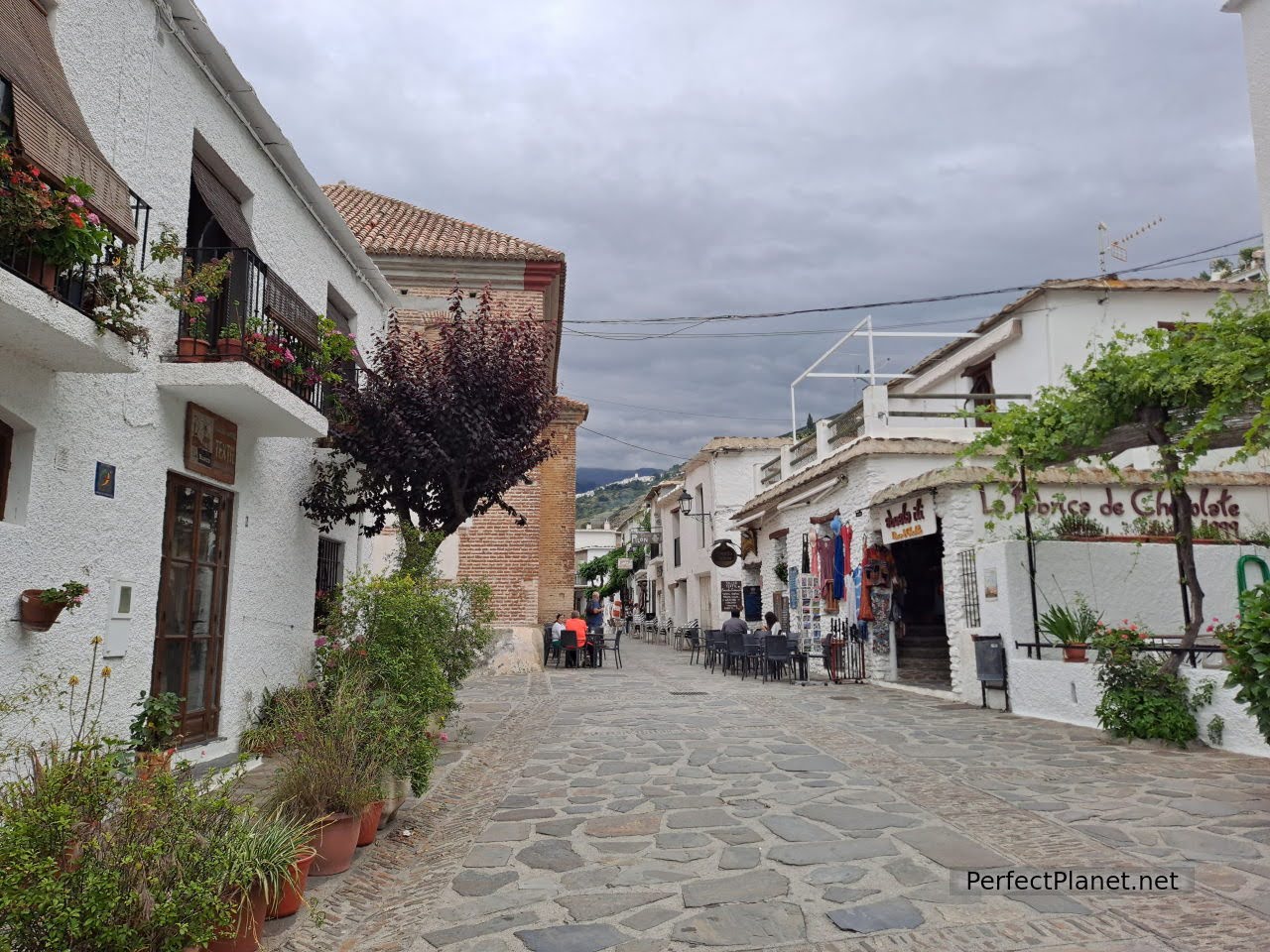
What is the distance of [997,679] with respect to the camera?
11.2 metres

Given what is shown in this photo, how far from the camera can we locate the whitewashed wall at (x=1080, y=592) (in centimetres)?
1012

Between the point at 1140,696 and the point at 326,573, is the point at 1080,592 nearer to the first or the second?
the point at 1140,696

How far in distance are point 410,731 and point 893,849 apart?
3.09 meters

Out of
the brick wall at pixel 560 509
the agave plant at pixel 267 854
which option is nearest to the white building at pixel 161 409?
the agave plant at pixel 267 854

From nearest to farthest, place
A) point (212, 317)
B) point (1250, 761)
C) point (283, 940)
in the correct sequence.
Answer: point (283, 940) → point (212, 317) → point (1250, 761)

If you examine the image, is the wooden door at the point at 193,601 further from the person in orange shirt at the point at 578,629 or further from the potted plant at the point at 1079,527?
the person in orange shirt at the point at 578,629

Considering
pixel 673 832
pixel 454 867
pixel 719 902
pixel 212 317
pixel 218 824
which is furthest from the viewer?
pixel 212 317

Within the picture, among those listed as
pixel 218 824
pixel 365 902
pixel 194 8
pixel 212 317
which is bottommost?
pixel 365 902

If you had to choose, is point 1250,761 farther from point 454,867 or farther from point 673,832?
point 454,867

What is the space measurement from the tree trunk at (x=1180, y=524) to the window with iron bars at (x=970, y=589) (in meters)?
2.89

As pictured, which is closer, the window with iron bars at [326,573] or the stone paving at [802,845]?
the stone paving at [802,845]

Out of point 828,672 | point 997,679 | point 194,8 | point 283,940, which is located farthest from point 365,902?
point 828,672

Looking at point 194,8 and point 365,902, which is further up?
point 194,8

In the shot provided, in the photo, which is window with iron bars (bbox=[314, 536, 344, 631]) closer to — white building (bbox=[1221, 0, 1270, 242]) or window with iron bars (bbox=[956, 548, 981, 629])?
window with iron bars (bbox=[956, 548, 981, 629])
